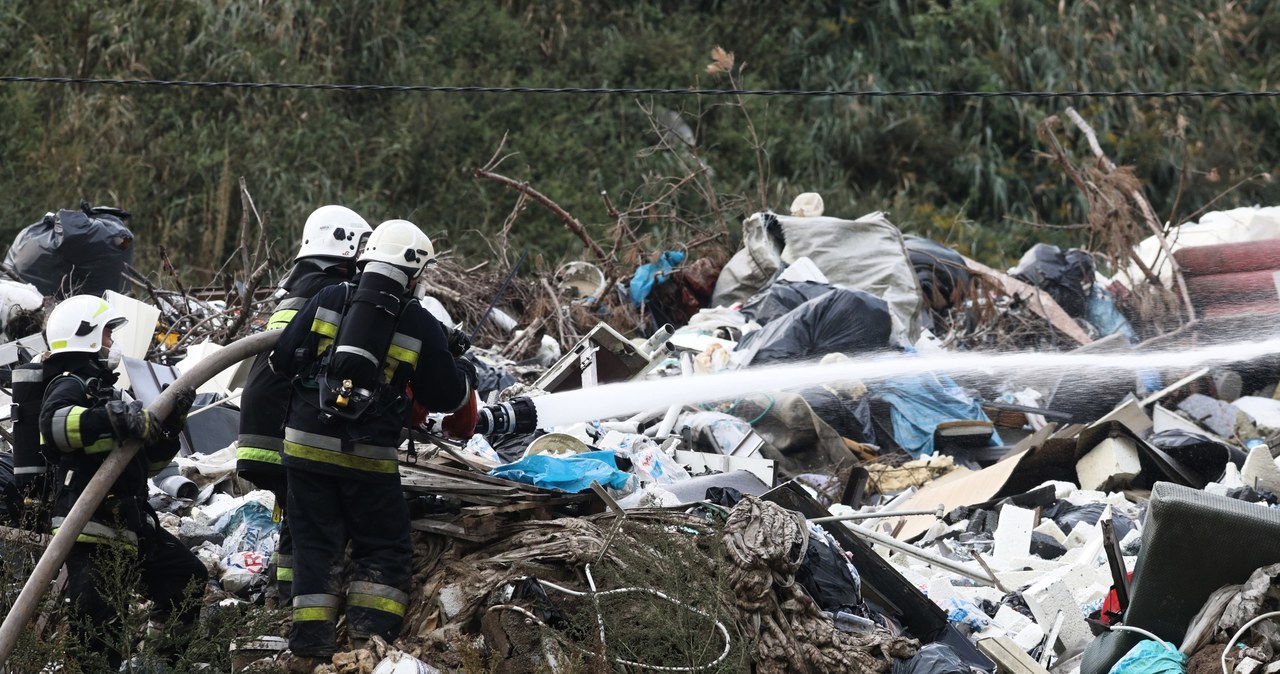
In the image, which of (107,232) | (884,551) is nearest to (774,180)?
(107,232)

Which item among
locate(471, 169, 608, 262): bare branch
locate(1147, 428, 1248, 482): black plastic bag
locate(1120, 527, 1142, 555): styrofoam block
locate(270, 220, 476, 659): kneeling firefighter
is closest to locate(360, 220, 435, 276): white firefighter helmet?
locate(270, 220, 476, 659): kneeling firefighter

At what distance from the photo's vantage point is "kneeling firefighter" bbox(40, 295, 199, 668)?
16.1 ft

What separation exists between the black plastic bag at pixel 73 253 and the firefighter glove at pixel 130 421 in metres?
5.36

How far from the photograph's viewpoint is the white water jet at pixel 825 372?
8.43 metres

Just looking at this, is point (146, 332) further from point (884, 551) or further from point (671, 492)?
point (884, 551)

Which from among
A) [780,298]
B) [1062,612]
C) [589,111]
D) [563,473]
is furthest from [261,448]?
[589,111]

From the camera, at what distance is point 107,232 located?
Result: 1027 centimetres

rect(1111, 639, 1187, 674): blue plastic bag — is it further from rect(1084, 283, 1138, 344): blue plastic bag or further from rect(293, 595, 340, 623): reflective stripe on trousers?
rect(1084, 283, 1138, 344): blue plastic bag

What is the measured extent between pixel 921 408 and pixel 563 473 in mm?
3866

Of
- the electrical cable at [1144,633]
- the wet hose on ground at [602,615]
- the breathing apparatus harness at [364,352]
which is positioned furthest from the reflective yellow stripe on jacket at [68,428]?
the electrical cable at [1144,633]

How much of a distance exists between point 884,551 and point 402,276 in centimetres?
302

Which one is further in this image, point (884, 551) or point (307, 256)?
point (884, 551)

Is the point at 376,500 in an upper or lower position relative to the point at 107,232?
upper

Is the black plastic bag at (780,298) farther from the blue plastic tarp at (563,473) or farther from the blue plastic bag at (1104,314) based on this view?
the blue plastic tarp at (563,473)
